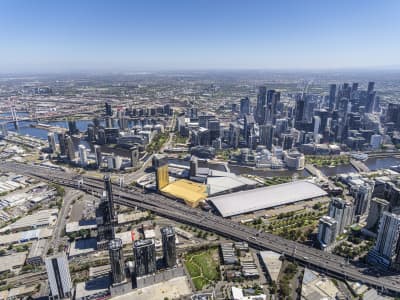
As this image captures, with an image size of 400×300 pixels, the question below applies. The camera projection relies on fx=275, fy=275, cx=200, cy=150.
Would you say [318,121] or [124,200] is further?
[318,121]

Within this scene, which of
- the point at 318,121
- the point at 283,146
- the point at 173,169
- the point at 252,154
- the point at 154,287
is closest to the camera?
the point at 154,287

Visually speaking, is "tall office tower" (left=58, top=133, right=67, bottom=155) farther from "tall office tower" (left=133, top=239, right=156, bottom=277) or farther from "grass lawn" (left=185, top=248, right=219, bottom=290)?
"grass lawn" (left=185, top=248, right=219, bottom=290)

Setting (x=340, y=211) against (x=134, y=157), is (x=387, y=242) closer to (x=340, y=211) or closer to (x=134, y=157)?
(x=340, y=211)

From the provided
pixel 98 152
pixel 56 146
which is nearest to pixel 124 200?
pixel 98 152

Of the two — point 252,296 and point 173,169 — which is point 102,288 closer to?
point 252,296

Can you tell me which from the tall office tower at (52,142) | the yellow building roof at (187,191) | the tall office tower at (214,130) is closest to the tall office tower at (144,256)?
the yellow building roof at (187,191)

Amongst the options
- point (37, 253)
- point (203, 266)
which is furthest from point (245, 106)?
point (37, 253)
